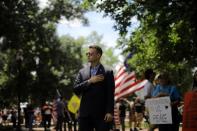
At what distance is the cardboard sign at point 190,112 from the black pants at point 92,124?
1.10 metres

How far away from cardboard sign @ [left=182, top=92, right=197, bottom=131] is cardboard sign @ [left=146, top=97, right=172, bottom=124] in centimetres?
290

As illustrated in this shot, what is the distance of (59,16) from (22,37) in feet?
13.6

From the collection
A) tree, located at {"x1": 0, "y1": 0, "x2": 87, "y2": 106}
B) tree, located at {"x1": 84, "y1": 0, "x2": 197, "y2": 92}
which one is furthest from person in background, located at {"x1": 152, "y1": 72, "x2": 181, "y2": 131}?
tree, located at {"x1": 0, "y1": 0, "x2": 87, "y2": 106}

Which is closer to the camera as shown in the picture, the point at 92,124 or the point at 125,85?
the point at 92,124

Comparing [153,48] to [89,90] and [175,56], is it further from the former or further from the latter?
[89,90]

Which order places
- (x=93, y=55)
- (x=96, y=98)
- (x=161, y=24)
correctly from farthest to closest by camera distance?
(x=161, y=24)
(x=93, y=55)
(x=96, y=98)

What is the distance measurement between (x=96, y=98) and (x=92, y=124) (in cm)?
39

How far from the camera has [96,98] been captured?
7289mm

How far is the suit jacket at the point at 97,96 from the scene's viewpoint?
7250 mm

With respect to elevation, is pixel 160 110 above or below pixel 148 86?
below

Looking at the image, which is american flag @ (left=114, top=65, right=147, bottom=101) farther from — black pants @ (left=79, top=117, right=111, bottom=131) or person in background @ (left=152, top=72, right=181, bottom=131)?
black pants @ (left=79, top=117, right=111, bottom=131)

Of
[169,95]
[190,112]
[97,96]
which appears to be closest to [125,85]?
[169,95]

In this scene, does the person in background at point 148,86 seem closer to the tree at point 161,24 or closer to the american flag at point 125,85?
the tree at point 161,24

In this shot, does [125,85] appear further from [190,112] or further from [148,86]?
[190,112]
